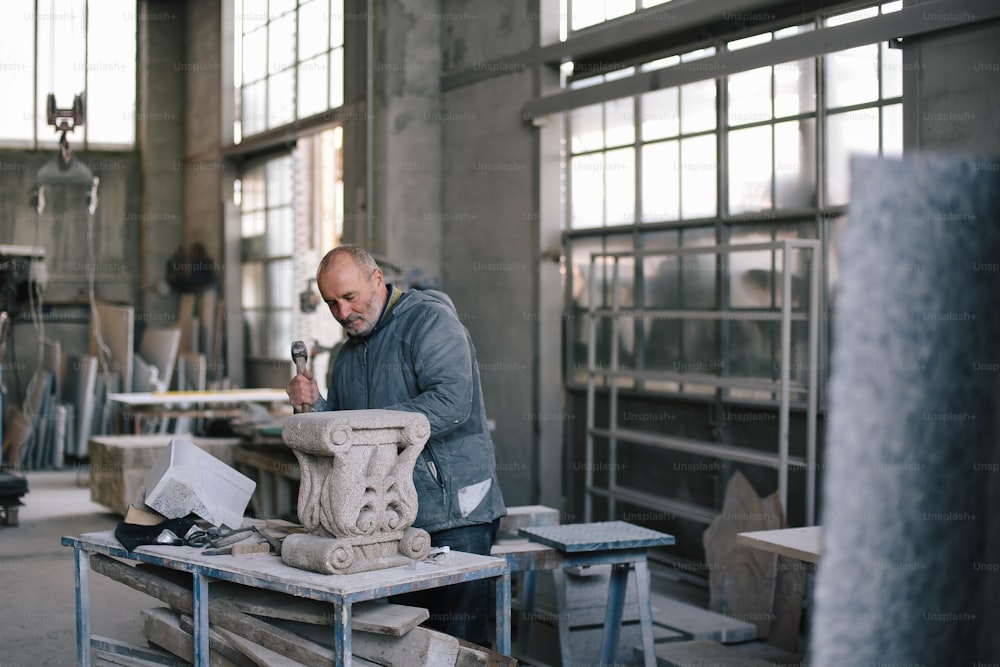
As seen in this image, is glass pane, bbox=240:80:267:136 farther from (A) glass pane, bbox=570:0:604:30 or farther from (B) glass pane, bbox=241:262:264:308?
(A) glass pane, bbox=570:0:604:30

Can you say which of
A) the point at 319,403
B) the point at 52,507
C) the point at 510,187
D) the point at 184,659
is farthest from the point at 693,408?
the point at 52,507

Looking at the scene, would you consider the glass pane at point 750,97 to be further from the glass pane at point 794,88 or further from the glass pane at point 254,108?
the glass pane at point 254,108

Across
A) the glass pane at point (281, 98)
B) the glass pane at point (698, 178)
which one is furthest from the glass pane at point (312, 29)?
the glass pane at point (698, 178)

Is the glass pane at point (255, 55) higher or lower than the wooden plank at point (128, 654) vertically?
higher

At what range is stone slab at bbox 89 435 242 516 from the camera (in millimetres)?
7250

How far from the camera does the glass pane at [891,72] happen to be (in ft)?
15.8

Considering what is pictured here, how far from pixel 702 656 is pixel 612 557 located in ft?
2.41

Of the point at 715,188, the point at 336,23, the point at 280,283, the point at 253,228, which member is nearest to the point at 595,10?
the point at 715,188

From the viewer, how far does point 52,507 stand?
809 centimetres

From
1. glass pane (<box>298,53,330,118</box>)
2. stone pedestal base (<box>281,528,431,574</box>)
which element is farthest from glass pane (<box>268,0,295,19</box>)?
stone pedestal base (<box>281,528,431,574</box>)

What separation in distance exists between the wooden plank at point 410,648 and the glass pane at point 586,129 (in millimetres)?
4333

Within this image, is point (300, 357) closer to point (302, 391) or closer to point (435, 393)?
point (302, 391)

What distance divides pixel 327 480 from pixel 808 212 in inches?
130

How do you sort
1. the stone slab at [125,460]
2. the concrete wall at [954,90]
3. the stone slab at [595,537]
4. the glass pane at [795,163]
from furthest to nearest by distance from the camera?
the stone slab at [125,460] → the glass pane at [795,163] → the concrete wall at [954,90] → the stone slab at [595,537]
